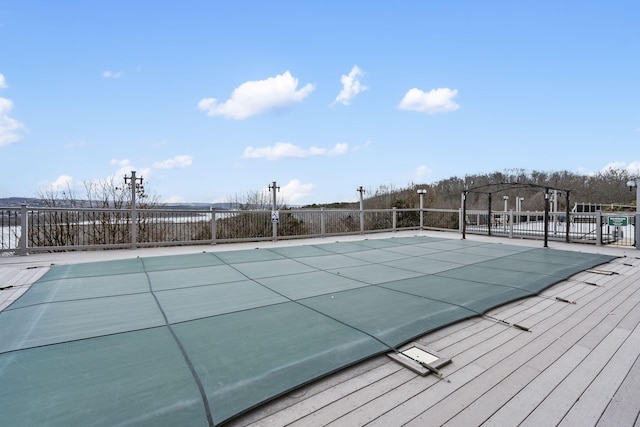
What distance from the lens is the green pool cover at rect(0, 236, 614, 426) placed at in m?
1.71

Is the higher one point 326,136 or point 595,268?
point 326,136

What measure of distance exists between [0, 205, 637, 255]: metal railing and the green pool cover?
2.31 meters

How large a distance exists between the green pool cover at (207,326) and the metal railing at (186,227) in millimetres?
2305

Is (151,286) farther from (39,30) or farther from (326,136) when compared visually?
(326,136)

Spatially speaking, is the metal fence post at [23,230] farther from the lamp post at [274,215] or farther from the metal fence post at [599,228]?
→ the metal fence post at [599,228]

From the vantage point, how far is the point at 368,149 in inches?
639

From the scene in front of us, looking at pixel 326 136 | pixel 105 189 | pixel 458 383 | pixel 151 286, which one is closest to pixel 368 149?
pixel 326 136

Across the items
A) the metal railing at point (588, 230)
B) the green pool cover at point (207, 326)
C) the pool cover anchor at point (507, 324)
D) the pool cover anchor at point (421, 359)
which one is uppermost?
the metal railing at point (588, 230)

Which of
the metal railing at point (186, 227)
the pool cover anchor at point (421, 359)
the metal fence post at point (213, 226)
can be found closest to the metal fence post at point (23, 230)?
the metal railing at point (186, 227)

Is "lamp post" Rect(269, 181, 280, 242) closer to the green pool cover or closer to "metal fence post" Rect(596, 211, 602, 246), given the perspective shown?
the green pool cover

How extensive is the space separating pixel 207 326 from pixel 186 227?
20.0ft

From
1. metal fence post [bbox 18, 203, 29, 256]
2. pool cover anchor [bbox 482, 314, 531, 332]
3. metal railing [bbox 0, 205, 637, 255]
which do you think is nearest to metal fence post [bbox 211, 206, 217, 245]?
metal railing [bbox 0, 205, 637, 255]

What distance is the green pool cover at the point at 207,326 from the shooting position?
171 centimetres

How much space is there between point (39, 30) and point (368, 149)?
41.9ft
